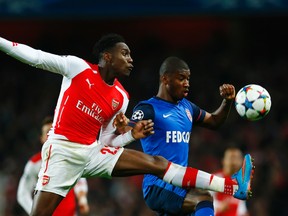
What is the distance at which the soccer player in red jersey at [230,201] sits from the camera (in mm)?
9234

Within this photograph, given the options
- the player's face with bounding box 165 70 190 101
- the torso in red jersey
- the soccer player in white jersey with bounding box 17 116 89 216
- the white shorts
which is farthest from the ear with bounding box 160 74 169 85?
the soccer player in white jersey with bounding box 17 116 89 216

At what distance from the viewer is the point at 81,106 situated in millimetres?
6734

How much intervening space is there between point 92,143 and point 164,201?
2.68ft

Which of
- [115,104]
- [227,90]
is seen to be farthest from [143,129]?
[227,90]

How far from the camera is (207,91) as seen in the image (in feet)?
46.5

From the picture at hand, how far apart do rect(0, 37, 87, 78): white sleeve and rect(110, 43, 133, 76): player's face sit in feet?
0.95

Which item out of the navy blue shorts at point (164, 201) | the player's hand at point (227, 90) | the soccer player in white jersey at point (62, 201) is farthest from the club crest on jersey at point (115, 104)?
the soccer player in white jersey at point (62, 201)

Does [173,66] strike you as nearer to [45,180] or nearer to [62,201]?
[45,180]

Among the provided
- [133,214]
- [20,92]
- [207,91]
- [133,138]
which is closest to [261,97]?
[133,138]

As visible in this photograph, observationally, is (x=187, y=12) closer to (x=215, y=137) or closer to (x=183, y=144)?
(x=215, y=137)

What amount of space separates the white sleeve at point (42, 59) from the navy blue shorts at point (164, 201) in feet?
4.21

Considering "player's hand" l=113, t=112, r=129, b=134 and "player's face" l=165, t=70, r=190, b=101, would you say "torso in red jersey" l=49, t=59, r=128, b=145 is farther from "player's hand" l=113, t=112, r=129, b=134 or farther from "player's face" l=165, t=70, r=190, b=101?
"player's face" l=165, t=70, r=190, b=101

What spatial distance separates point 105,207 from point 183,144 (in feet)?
18.8

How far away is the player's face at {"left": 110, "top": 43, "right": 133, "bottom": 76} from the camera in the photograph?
687 centimetres
